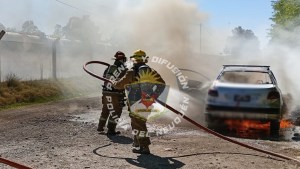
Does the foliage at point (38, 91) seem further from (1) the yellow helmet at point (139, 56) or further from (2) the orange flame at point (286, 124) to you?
(2) the orange flame at point (286, 124)

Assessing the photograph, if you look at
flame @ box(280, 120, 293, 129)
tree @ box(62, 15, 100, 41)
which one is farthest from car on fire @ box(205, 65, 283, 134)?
tree @ box(62, 15, 100, 41)

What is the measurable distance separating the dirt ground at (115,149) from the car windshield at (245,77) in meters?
1.47

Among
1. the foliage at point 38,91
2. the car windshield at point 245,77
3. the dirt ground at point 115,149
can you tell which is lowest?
the dirt ground at point 115,149

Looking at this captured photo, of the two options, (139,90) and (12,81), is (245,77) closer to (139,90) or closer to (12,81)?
(139,90)

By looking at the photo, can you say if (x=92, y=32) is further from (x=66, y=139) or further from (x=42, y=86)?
(x=66, y=139)

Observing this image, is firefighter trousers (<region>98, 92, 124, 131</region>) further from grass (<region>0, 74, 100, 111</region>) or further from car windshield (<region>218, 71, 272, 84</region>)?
grass (<region>0, 74, 100, 111</region>)

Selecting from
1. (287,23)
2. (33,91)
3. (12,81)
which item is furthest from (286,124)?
(287,23)

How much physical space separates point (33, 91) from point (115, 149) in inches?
328

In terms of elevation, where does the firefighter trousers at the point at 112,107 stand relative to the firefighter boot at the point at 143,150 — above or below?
above

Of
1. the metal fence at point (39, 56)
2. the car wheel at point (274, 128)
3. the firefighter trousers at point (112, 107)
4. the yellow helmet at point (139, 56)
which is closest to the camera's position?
the yellow helmet at point (139, 56)

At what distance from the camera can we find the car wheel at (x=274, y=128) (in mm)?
7852

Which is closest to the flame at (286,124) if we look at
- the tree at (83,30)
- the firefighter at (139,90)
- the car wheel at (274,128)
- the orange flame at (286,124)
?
the orange flame at (286,124)

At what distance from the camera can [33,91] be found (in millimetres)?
14055

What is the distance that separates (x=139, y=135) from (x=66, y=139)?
71.3 inches
